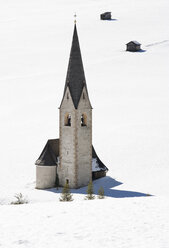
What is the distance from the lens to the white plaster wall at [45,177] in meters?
39.8

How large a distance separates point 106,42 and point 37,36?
15.9 meters

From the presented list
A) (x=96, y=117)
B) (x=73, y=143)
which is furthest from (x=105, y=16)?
(x=73, y=143)

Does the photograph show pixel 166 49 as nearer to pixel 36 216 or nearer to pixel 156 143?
pixel 156 143

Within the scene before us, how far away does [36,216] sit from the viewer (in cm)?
1691

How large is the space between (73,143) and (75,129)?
42.2 inches

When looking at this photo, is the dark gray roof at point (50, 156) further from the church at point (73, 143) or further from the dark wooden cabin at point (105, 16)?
the dark wooden cabin at point (105, 16)

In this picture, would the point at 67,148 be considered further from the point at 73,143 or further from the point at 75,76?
the point at 75,76

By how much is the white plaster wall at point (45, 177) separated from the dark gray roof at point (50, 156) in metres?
0.38

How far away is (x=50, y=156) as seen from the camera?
40.9 meters

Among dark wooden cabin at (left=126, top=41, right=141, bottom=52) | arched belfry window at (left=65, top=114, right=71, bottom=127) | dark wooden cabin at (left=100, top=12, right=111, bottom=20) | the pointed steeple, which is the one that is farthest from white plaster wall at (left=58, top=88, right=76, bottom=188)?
dark wooden cabin at (left=100, top=12, right=111, bottom=20)

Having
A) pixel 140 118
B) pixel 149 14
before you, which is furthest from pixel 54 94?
pixel 149 14

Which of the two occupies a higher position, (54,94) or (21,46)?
(21,46)

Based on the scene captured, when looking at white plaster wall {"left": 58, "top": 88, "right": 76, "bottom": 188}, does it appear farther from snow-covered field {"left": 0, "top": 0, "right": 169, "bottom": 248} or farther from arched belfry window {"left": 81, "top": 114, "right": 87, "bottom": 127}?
snow-covered field {"left": 0, "top": 0, "right": 169, "bottom": 248}

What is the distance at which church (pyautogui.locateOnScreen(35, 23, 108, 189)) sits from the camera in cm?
3997
